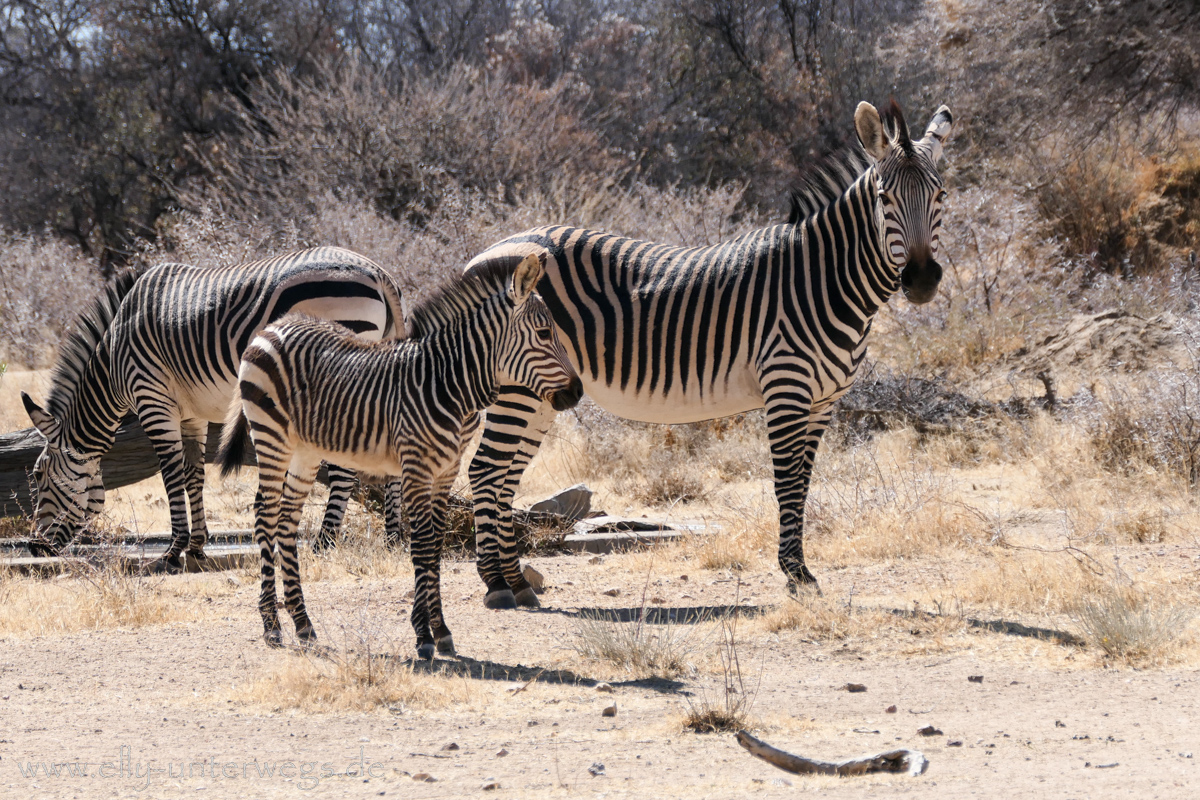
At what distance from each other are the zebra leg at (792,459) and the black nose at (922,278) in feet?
3.08

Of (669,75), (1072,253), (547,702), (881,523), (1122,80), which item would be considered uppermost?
(669,75)

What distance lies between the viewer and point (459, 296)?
6082 millimetres

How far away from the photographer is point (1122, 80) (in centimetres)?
1495

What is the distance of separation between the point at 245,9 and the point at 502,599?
2235 centimetres

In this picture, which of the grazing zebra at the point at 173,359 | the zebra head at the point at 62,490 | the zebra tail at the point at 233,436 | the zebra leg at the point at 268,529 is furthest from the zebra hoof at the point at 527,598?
the zebra head at the point at 62,490

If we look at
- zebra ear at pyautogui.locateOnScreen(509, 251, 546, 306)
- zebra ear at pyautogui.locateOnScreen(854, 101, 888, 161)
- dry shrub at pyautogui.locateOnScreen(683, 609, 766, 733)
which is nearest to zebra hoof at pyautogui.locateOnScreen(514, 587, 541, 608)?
zebra ear at pyautogui.locateOnScreen(509, 251, 546, 306)

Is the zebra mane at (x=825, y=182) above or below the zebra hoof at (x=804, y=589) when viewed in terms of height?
above

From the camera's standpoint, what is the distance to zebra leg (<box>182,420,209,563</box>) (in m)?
8.80

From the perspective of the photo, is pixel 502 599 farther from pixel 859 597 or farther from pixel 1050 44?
pixel 1050 44

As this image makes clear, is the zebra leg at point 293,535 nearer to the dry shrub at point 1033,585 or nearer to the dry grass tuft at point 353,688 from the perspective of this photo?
the dry grass tuft at point 353,688

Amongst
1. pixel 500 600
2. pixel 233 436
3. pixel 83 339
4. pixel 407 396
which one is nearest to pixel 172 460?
pixel 83 339

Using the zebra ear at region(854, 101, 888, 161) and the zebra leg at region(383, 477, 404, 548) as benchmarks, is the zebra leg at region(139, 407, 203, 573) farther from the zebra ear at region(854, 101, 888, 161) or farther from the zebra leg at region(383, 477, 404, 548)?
the zebra ear at region(854, 101, 888, 161)

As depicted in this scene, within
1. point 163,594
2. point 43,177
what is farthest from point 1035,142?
point 43,177

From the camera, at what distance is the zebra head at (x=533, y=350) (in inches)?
226
